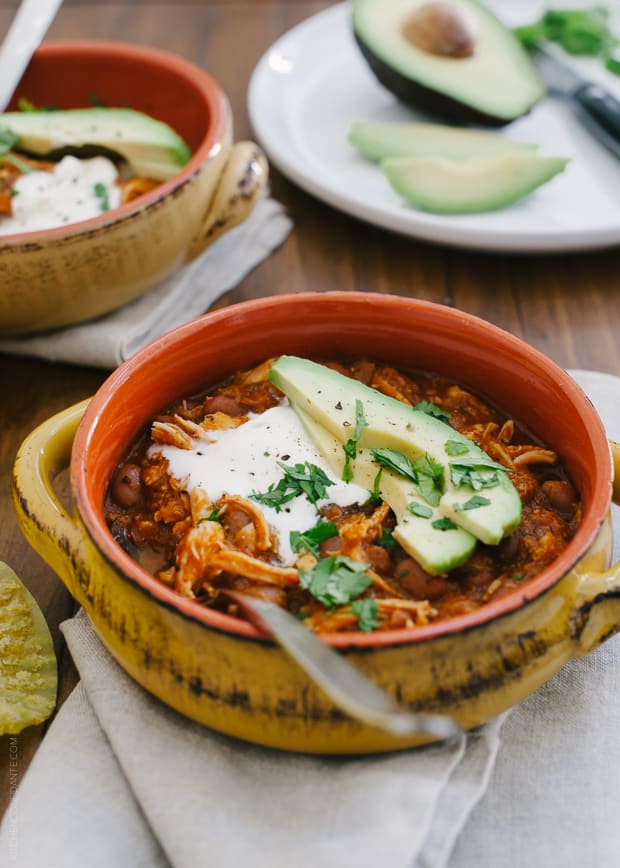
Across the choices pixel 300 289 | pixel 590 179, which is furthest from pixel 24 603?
pixel 590 179

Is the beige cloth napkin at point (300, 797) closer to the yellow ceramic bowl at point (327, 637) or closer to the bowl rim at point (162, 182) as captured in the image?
the yellow ceramic bowl at point (327, 637)

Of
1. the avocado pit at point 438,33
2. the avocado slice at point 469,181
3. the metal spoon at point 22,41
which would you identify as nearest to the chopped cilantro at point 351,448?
the avocado slice at point 469,181

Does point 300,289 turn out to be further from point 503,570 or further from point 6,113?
point 503,570

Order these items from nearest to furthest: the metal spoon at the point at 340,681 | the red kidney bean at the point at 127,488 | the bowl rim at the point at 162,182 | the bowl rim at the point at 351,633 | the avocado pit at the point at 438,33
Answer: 1. the metal spoon at the point at 340,681
2. the bowl rim at the point at 351,633
3. the red kidney bean at the point at 127,488
4. the bowl rim at the point at 162,182
5. the avocado pit at the point at 438,33

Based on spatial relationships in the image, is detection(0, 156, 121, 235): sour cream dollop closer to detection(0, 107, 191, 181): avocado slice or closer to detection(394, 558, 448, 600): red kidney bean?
detection(0, 107, 191, 181): avocado slice

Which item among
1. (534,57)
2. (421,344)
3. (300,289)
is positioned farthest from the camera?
(534,57)

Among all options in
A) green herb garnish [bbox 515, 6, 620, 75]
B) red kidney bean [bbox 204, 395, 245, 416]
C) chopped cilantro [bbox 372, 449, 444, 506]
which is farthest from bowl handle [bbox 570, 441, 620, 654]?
green herb garnish [bbox 515, 6, 620, 75]

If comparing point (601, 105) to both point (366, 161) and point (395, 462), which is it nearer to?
point (366, 161)
